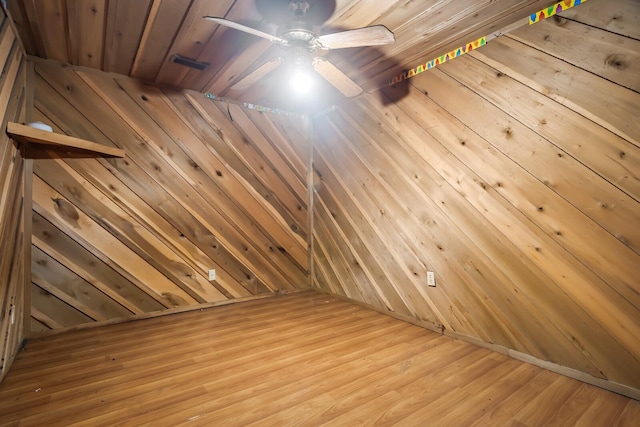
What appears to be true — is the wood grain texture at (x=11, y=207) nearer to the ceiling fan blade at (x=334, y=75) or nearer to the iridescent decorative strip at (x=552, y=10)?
the ceiling fan blade at (x=334, y=75)

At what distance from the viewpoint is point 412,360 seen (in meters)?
2.05

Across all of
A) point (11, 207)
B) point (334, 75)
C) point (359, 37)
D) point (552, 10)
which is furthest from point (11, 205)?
point (552, 10)

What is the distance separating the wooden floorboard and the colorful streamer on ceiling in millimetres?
2178

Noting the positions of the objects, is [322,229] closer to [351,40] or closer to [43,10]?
[351,40]

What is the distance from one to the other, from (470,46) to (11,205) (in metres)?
3.27

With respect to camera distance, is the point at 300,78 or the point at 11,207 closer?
the point at 11,207

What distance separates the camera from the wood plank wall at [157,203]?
2.50 metres

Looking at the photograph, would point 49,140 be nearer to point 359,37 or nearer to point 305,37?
point 305,37

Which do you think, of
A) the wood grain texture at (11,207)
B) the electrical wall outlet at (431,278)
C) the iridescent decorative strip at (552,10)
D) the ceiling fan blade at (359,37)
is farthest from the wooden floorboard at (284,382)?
the iridescent decorative strip at (552,10)

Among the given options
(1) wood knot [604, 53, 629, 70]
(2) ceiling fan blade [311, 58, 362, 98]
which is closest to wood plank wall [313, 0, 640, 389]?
(1) wood knot [604, 53, 629, 70]

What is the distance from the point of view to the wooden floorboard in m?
1.49

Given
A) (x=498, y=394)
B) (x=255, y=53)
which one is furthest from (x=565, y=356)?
(x=255, y=53)

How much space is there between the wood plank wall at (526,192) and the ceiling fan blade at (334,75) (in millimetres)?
607

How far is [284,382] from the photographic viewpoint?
5.87 feet
